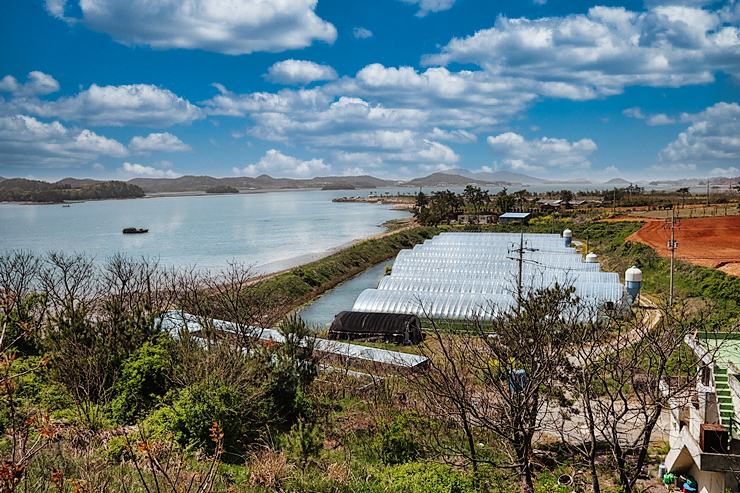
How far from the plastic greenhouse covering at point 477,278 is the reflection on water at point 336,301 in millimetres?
3078

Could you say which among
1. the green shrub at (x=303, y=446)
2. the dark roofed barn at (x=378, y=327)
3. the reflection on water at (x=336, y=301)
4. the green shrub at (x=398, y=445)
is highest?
the green shrub at (x=303, y=446)

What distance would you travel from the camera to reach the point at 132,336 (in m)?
15.5

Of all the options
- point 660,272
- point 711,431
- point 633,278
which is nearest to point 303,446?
point 711,431

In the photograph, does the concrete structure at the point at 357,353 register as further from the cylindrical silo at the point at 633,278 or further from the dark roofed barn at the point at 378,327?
the cylindrical silo at the point at 633,278

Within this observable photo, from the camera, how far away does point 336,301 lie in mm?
36844

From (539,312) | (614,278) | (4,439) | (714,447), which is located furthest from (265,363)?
(614,278)

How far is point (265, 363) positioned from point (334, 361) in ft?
22.4

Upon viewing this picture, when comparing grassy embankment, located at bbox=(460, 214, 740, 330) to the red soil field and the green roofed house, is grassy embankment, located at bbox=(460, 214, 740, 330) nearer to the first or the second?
the red soil field

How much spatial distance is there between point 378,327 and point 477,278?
11.2 metres

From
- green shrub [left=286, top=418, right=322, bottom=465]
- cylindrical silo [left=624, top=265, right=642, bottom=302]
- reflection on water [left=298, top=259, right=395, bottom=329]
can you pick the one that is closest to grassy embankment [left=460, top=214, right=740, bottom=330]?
cylindrical silo [left=624, top=265, right=642, bottom=302]

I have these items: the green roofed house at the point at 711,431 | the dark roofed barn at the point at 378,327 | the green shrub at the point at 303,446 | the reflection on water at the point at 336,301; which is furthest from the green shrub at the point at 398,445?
the reflection on water at the point at 336,301

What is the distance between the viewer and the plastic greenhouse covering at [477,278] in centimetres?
2806

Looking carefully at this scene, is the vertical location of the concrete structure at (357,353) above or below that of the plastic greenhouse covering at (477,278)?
below

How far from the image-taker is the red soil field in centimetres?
3738
